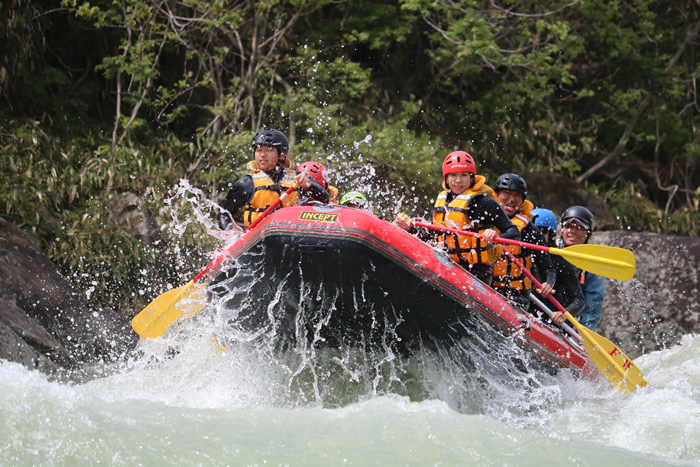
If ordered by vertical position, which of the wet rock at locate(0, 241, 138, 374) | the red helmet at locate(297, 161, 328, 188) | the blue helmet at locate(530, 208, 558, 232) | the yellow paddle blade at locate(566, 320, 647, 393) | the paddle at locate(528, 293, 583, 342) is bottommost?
the wet rock at locate(0, 241, 138, 374)

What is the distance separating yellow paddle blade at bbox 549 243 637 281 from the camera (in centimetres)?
511

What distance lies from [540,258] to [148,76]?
549 centimetres

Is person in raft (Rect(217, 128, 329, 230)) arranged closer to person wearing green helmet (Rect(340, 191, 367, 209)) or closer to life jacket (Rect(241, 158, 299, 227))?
life jacket (Rect(241, 158, 299, 227))

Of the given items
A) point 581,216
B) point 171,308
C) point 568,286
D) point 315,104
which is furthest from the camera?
point 315,104

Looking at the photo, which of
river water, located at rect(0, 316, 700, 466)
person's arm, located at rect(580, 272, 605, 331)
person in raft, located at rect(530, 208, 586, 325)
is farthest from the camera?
person's arm, located at rect(580, 272, 605, 331)

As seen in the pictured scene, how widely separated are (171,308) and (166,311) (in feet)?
0.13

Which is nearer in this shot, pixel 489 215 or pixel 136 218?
pixel 489 215

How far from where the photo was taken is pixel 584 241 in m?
6.09

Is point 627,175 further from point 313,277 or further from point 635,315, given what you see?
point 313,277

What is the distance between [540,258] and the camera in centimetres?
Result: 575

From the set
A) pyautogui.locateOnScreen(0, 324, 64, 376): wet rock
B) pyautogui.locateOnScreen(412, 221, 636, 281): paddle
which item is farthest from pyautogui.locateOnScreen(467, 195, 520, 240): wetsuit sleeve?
pyautogui.locateOnScreen(0, 324, 64, 376): wet rock

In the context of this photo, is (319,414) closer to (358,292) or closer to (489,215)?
(358,292)

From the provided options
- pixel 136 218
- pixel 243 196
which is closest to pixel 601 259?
pixel 243 196

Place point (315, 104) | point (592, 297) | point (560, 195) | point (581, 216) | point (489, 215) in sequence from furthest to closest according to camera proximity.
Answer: point (560, 195), point (315, 104), point (592, 297), point (581, 216), point (489, 215)
